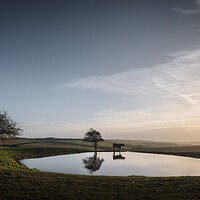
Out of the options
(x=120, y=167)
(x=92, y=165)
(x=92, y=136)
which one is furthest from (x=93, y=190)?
(x=92, y=136)

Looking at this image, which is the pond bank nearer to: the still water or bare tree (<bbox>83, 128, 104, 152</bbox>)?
the still water

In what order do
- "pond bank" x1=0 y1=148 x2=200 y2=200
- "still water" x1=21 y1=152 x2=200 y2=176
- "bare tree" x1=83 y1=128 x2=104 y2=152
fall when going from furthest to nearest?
"bare tree" x1=83 y1=128 x2=104 y2=152 < "still water" x1=21 y1=152 x2=200 y2=176 < "pond bank" x1=0 y1=148 x2=200 y2=200

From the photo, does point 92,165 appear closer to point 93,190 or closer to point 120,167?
point 120,167

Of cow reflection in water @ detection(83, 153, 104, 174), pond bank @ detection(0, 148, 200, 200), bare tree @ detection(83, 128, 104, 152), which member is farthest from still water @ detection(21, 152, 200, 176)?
bare tree @ detection(83, 128, 104, 152)

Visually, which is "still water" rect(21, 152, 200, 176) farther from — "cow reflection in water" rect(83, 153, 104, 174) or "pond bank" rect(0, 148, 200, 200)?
"pond bank" rect(0, 148, 200, 200)

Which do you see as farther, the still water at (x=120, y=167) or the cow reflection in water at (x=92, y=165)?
the cow reflection in water at (x=92, y=165)

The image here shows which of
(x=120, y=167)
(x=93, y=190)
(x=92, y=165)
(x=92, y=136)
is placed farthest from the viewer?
(x=92, y=136)

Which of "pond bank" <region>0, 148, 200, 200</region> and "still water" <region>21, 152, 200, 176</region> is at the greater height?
"pond bank" <region>0, 148, 200, 200</region>

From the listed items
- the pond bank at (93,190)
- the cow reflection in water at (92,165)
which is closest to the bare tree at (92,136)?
the cow reflection in water at (92,165)

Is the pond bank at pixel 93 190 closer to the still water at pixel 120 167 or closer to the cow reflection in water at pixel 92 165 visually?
the still water at pixel 120 167

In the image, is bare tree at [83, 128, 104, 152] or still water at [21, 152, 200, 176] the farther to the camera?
bare tree at [83, 128, 104, 152]

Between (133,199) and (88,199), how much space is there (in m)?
3.69

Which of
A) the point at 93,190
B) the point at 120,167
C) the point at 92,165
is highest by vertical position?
the point at 93,190

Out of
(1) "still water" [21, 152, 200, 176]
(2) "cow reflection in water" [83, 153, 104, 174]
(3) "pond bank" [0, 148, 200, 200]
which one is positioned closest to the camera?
(3) "pond bank" [0, 148, 200, 200]
